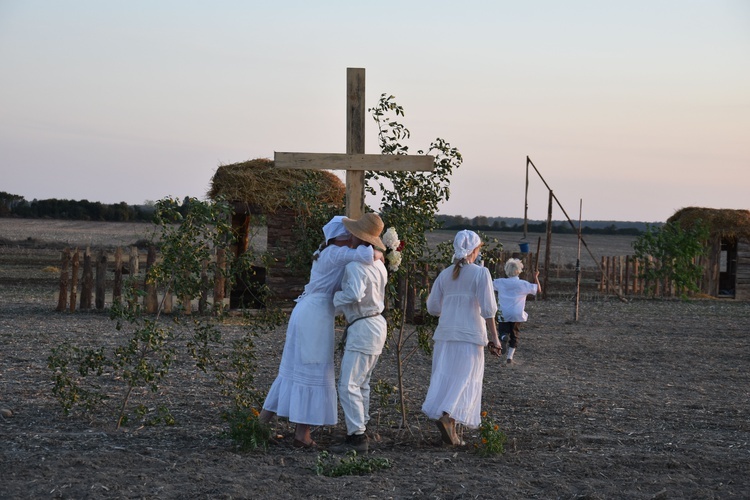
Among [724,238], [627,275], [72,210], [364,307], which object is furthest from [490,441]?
[72,210]

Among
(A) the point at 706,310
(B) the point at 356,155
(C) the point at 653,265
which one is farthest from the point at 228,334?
(C) the point at 653,265

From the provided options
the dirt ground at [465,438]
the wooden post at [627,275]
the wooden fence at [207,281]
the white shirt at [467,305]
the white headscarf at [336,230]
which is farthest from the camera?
the wooden post at [627,275]

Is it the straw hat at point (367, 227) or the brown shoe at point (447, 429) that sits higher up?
the straw hat at point (367, 227)

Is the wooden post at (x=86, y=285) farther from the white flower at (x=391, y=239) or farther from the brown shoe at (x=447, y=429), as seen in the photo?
the brown shoe at (x=447, y=429)

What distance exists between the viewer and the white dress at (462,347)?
6.97 m

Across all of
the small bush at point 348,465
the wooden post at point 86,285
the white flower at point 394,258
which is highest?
the white flower at point 394,258

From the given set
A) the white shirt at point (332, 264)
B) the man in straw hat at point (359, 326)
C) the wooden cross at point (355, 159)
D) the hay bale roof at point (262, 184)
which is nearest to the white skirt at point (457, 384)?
the man in straw hat at point (359, 326)

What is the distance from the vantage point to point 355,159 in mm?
7531

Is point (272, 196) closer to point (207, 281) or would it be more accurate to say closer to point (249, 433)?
point (207, 281)

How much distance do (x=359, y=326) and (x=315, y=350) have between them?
36 cm

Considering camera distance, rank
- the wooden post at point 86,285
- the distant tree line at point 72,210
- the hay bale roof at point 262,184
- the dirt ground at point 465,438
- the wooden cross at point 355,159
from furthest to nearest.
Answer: the distant tree line at point 72,210 < the wooden post at point 86,285 < the hay bale roof at point 262,184 < the wooden cross at point 355,159 < the dirt ground at point 465,438

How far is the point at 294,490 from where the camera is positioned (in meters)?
5.46

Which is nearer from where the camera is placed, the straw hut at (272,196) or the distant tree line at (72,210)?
the straw hut at (272,196)

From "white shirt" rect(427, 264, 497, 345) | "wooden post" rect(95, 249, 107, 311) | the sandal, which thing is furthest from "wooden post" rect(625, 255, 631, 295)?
the sandal
